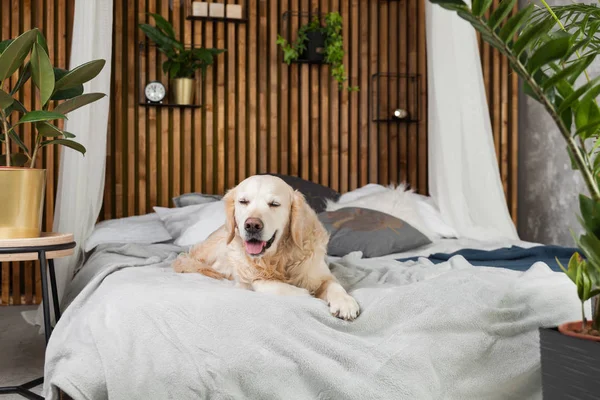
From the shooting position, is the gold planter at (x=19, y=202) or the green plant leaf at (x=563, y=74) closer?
the green plant leaf at (x=563, y=74)

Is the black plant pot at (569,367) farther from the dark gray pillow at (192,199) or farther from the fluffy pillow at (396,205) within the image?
the dark gray pillow at (192,199)

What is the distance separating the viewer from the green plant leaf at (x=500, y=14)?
1.01 m

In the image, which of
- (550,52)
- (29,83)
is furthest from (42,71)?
(29,83)

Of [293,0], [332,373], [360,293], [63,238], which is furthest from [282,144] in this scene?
[332,373]

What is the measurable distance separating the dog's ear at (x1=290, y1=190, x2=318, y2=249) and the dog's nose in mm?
147

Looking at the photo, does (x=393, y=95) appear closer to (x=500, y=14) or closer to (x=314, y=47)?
(x=314, y=47)

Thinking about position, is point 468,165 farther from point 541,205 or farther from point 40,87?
point 40,87

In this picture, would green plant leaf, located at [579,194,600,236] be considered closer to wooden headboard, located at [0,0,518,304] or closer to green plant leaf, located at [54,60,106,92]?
green plant leaf, located at [54,60,106,92]

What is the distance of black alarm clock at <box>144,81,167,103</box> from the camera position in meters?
3.91

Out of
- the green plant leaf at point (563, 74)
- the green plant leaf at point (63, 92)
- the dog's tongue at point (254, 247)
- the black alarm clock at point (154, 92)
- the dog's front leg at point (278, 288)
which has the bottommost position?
A: the dog's front leg at point (278, 288)

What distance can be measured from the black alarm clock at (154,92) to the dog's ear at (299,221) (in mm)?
2289

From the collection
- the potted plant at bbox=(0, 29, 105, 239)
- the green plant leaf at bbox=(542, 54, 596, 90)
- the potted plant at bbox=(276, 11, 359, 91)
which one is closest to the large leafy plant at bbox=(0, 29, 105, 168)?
the potted plant at bbox=(0, 29, 105, 239)

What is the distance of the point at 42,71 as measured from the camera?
2.09m

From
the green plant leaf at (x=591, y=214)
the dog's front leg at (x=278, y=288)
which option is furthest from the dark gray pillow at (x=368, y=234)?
the green plant leaf at (x=591, y=214)
